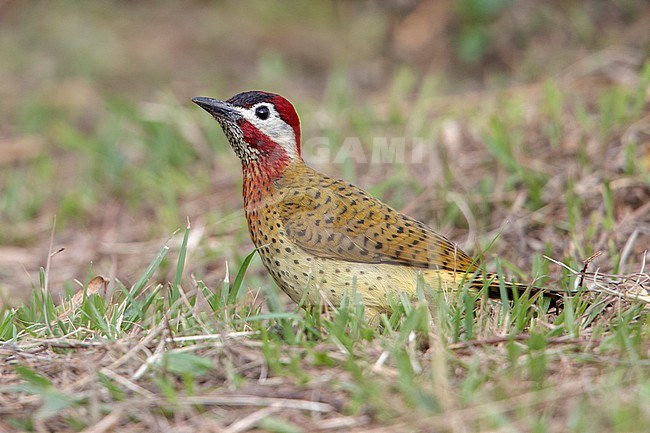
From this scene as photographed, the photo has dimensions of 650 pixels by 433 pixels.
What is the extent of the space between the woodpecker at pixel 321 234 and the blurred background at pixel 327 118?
0.53 meters

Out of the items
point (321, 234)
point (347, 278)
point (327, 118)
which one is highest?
point (327, 118)

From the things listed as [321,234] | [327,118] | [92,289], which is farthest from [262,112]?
[327,118]

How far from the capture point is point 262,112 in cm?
455

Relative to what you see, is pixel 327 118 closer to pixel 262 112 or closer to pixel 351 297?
pixel 262 112

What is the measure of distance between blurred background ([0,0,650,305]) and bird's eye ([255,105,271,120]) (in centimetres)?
94

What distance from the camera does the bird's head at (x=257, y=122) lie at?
179 inches

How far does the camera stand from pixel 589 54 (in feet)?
25.8

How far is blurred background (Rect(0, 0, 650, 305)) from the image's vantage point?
18.0ft

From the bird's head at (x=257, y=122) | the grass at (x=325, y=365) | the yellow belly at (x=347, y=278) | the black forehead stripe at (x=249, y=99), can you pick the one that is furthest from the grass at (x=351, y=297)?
the black forehead stripe at (x=249, y=99)

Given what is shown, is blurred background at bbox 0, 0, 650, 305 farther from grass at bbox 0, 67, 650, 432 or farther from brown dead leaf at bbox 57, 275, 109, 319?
grass at bbox 0, 67, 650, 432

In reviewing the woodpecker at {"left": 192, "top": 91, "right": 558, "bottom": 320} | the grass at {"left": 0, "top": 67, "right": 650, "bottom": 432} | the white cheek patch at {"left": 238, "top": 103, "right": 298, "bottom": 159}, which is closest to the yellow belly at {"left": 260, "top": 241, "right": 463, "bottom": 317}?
the woodpecker at {"left": 192, "top": 91, "right": 558, "bottom": 320}

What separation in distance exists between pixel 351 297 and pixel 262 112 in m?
1.09

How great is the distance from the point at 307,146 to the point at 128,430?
13.5 ft

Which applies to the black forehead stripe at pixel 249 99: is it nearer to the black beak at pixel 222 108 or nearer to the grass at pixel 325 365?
the black beak at pixel 222 108
